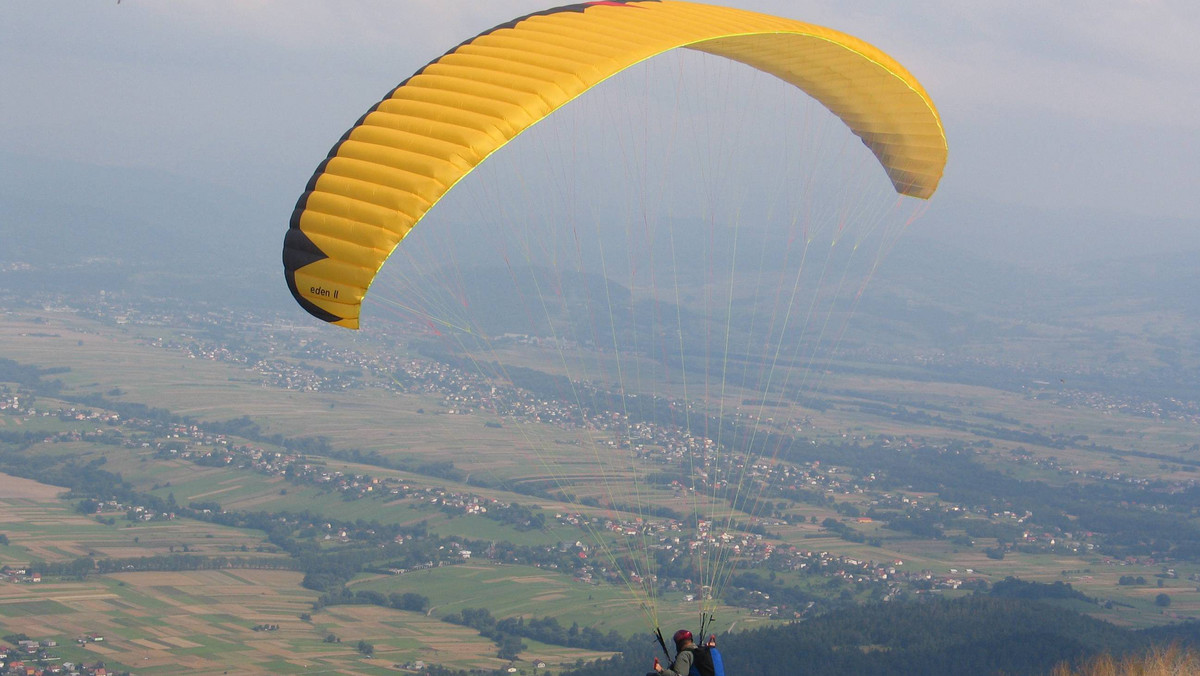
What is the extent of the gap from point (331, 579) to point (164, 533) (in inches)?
501

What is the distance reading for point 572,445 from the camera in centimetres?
8431

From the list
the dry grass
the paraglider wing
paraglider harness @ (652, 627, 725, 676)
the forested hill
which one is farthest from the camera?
the forested hill

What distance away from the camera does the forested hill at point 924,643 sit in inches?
Answer: 1494

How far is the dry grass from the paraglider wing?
28.5 metres

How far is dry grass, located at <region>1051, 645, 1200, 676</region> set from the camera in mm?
35812

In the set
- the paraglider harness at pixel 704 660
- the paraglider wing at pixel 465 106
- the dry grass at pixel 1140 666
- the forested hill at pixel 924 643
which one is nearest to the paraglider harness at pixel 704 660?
the paraglider harness at pixel 704 660

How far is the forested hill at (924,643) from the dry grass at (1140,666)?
2.98 ft

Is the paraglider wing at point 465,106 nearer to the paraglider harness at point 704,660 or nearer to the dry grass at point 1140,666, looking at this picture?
the paraglider harness at point 704,660

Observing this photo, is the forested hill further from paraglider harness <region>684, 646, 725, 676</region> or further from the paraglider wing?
the paraglider wing

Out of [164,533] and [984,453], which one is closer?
[164,533]

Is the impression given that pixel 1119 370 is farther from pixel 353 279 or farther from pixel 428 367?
pixel 353 279

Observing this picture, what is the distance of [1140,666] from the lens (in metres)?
37.7

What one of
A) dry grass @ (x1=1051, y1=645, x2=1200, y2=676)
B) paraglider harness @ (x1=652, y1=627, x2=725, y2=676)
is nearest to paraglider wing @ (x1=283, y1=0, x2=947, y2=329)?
paraglider harness @ (x1=652, y1=627, x2=725, y2=676)

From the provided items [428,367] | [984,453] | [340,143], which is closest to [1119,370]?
[984,453]
